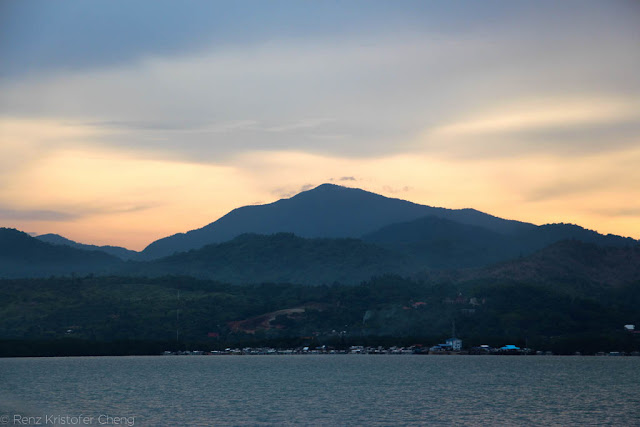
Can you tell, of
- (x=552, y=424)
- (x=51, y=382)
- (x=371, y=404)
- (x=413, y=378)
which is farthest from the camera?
(x=413, y=378)

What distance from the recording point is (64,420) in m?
92.6

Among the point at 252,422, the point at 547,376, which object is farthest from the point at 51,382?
the point at 547,376

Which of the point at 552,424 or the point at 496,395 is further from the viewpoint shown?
the point at 496,395

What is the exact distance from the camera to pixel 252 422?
93312mm

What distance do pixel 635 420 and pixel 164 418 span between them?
5408cm

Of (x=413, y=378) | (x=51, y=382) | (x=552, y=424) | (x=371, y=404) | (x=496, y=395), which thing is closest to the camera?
(x=552, y=424)

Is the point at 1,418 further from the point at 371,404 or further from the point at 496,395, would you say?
the point at 496,395

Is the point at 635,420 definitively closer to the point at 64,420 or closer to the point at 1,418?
the point at 64,420

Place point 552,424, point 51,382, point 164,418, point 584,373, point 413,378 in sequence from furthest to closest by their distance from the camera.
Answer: point 584,373 → point 413,378 → point 51,382 → point 164,418 → point 552,424

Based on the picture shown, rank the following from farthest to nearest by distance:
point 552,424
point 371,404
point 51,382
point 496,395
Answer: point 51,382 → point 496,395 → point 371,404 → point 552,424

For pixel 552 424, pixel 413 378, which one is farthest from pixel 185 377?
pixel 552 424

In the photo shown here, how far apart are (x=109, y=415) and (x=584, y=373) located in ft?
442

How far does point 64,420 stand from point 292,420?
25672mm

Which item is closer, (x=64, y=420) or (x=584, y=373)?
(x=64, y=420)
